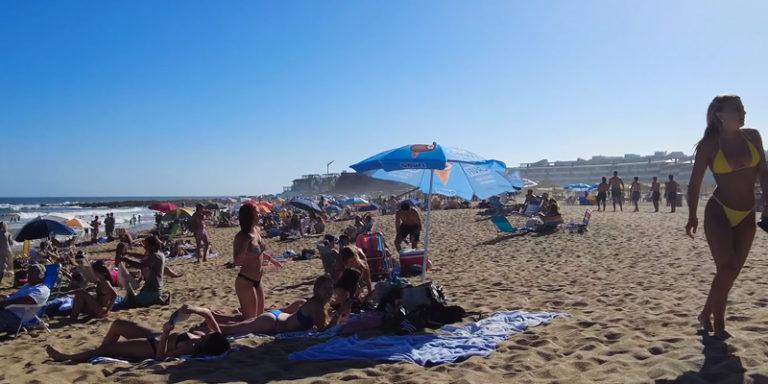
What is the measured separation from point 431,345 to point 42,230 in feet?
33.5

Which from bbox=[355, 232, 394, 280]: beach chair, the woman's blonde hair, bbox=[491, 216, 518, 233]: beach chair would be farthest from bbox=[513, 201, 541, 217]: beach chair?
the woman's blonde hair

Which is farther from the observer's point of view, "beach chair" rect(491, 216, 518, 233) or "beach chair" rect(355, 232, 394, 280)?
"beach chair" rect(491, 216, 518, 233)

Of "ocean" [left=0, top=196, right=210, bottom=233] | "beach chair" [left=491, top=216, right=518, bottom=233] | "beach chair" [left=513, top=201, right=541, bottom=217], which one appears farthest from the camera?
"ocean" [left=0, top=196, right=210, bottom=233]

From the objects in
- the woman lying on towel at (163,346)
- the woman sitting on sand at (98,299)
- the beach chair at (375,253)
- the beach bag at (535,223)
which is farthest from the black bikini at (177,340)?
the beach bag at (535,223)

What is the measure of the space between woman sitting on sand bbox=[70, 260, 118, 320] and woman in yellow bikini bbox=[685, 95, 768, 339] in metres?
5.80

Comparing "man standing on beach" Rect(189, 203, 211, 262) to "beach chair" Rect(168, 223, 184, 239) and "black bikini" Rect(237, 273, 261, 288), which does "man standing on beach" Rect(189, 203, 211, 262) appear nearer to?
"beach chair" Rect(168, 223, 184, 239)

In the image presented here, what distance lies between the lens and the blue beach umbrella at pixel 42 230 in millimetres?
10758

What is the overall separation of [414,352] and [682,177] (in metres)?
54.1

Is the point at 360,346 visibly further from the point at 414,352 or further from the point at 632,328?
the point at 632,328

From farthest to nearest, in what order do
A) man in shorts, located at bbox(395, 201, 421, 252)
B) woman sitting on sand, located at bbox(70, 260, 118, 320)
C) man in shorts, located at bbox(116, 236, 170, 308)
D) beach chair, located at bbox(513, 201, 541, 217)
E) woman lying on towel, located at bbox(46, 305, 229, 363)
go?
beach chair, located at bbox(513, 201, 541, 217)
man in shorts, located at bbox(395, 201, 421, 252)
man in shorts, located at bbox(116, 236, 170, 308)
woman sitting on sand, located at bbox(70, 260, 118, 320)
woman lying on towel, located at bbox(46, 305, 229, 363)

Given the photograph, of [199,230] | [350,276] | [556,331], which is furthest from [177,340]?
[199,230]

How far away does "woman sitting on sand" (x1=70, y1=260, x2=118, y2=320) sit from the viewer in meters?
5.71

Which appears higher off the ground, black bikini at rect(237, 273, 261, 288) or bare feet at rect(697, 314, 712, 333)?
black bikini at rect(237, 273, 261, 288)

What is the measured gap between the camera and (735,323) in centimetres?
357
